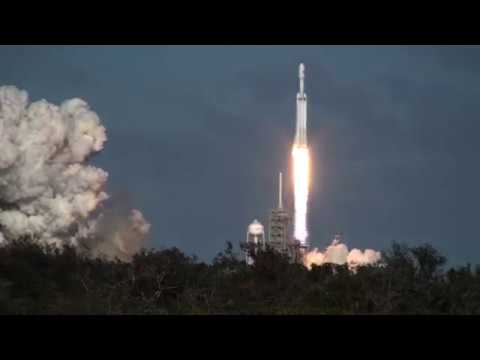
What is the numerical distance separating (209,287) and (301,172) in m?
48.1

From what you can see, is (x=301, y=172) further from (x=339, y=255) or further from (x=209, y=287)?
(x=209, y=287)

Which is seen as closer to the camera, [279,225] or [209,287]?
[209,287]

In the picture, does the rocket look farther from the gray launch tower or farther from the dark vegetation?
the dark vegetation

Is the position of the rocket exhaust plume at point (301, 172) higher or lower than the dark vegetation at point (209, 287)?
higher

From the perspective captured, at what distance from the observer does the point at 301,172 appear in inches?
2857

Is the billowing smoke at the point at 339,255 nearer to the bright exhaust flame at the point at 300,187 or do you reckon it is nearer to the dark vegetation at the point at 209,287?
the bright exhaust flame at the point at 300,187

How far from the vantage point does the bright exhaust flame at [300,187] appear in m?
70.7

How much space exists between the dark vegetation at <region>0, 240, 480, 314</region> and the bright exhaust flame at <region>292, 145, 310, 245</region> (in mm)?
43341

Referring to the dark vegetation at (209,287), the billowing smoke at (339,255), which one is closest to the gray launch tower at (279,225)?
the billowing smoke at (339,255)

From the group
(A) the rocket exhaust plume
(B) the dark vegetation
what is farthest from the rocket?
(B) the dark vegetation

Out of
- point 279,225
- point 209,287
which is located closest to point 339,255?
point 279,225

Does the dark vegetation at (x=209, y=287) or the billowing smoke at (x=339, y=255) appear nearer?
the dark vegetation at (x=209, y=287)
